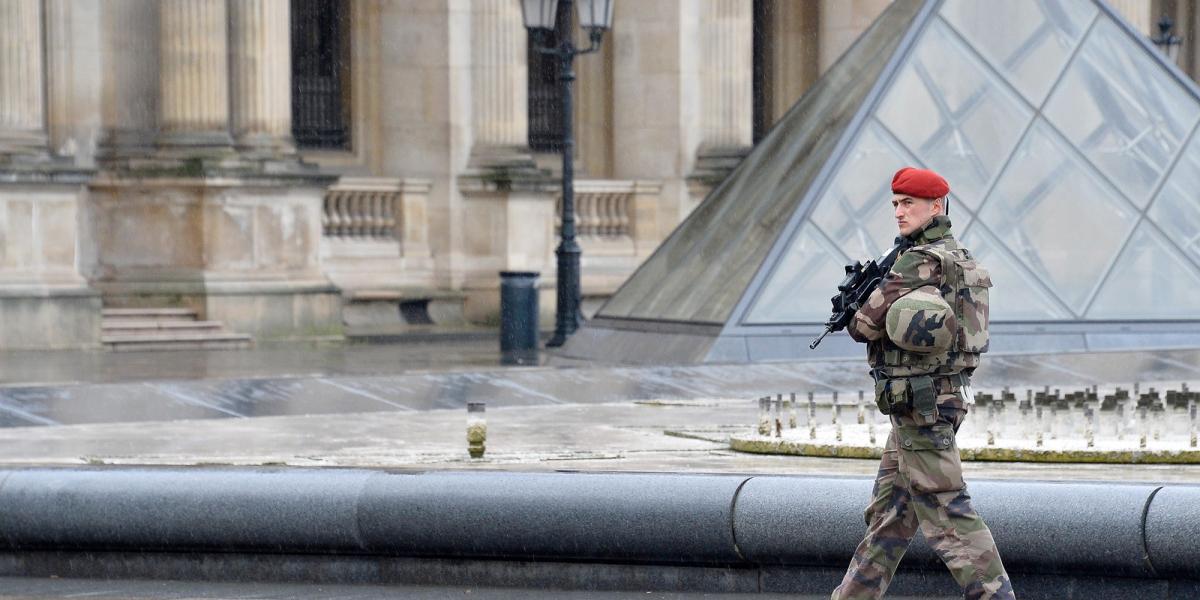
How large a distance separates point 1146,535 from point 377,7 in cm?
2181

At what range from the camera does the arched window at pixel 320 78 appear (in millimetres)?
30406

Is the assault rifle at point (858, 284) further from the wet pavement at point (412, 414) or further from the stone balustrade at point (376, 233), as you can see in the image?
the stone balustrade at point (376, 233)

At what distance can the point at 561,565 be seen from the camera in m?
10.1

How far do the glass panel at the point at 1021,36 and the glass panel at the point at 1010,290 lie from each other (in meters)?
1.61

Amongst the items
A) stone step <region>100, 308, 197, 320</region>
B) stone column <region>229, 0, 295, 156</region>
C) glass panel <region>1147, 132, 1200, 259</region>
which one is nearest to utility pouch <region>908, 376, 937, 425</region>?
glass panel <region>1147, 132, 1200, 259</region>

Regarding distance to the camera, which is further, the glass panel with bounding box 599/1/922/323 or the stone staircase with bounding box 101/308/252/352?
the stone staircase with bounding box 101/308/252/352


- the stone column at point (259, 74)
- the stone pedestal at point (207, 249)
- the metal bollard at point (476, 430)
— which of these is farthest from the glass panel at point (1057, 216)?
the metal bollard at point (476, 430)

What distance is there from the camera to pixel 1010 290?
70.3 ft

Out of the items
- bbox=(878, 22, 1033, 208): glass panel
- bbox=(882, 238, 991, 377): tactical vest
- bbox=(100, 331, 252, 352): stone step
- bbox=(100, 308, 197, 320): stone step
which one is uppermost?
bbox=(878, 22, 1033, 208): glass panel

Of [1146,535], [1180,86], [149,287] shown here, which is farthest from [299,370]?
[1146,535]

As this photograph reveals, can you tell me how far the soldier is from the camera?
8266mm

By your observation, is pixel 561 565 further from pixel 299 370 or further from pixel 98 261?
pixel 98 261

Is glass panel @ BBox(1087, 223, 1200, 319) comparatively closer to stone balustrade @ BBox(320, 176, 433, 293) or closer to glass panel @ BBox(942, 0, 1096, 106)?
glass panel @ BBox(942, 0, 1096, 106)

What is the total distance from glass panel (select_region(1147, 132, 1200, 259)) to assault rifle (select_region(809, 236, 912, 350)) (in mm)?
14361
